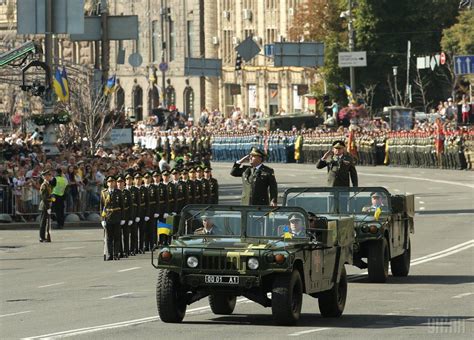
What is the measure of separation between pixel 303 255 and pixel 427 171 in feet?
158

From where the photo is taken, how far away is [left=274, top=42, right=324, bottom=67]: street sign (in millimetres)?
77994

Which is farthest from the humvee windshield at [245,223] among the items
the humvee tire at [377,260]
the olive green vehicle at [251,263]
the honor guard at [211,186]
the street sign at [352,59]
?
the street sign at [352,59]

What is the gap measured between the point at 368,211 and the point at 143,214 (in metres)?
7.99

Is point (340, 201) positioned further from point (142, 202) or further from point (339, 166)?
point (142, 202)

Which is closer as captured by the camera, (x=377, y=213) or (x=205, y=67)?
(x=377, y=213)

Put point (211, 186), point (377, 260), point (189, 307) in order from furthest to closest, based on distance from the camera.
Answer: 1. point (211, 186)
2. point (377, 260)
3. point (189, 307)

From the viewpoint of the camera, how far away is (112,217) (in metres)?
A: 30.3

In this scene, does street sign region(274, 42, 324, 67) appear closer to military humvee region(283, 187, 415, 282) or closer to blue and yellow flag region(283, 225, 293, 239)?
military humvee region(283, 187, 415, 282)

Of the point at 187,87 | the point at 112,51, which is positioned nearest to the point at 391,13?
the point at 187,87

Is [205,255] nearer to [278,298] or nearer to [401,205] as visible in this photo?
[278,298]

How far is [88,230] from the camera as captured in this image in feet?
127

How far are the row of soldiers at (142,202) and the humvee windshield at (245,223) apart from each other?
9.53 meters

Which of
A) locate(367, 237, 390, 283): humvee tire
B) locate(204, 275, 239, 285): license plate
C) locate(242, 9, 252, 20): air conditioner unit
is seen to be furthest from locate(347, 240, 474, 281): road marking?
locate(242, 9, 252, 20): air conditioner unit

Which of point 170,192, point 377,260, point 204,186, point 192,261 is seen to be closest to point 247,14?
point 204,186
